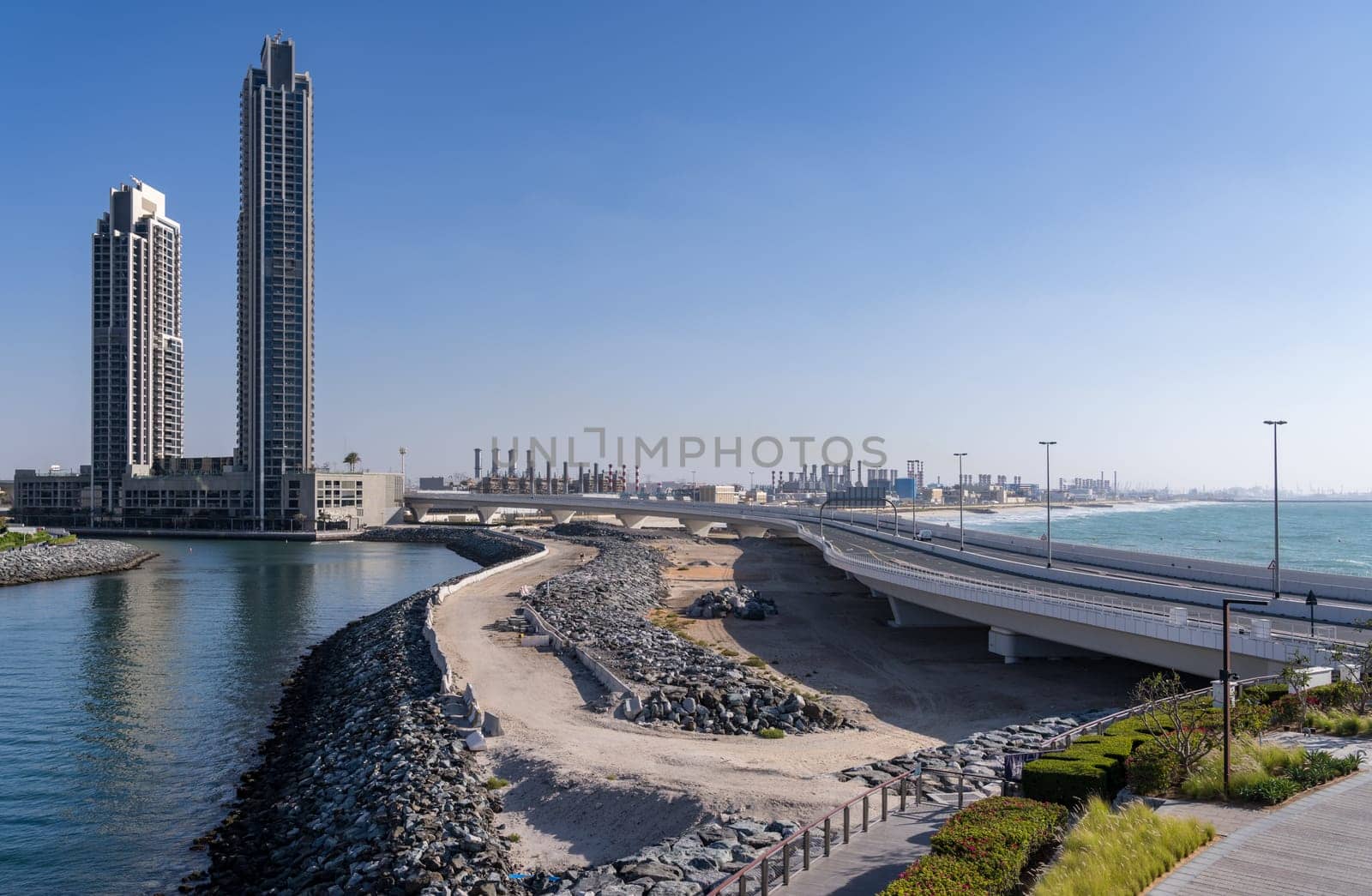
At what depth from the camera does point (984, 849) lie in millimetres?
12680

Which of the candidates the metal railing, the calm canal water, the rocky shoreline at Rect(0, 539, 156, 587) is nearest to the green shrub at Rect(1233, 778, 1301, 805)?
the metal railing

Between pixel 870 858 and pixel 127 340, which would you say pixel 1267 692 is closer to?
pixel 870 858

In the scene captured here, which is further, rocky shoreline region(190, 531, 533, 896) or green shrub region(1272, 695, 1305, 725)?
green shrub region(1272, 695, 1305, 725)

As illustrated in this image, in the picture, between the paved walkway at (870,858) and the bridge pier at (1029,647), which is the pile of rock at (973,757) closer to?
the paved walkway at (870,858)

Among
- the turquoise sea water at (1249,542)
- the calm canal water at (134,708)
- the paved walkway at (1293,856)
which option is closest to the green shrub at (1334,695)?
the paved walkway at (1293,856)

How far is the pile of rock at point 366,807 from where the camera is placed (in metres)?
18.0

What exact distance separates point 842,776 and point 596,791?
6055 millimetres

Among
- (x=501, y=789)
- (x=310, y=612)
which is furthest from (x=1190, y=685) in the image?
(x=310, y=612)

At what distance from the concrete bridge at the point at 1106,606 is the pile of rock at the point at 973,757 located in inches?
184

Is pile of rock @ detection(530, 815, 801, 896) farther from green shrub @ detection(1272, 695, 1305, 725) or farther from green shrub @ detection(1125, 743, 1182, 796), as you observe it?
green shrub @ detection(1272, 695, 1305, 725)

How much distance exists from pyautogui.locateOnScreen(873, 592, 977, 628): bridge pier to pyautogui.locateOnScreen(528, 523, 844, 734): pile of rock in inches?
561

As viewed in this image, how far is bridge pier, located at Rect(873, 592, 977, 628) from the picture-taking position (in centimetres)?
5016

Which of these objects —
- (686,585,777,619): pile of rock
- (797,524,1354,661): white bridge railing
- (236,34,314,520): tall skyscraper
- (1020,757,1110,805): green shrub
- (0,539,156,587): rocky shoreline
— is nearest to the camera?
(1020,757,1110,805): green shrub

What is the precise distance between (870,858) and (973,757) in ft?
30.7
